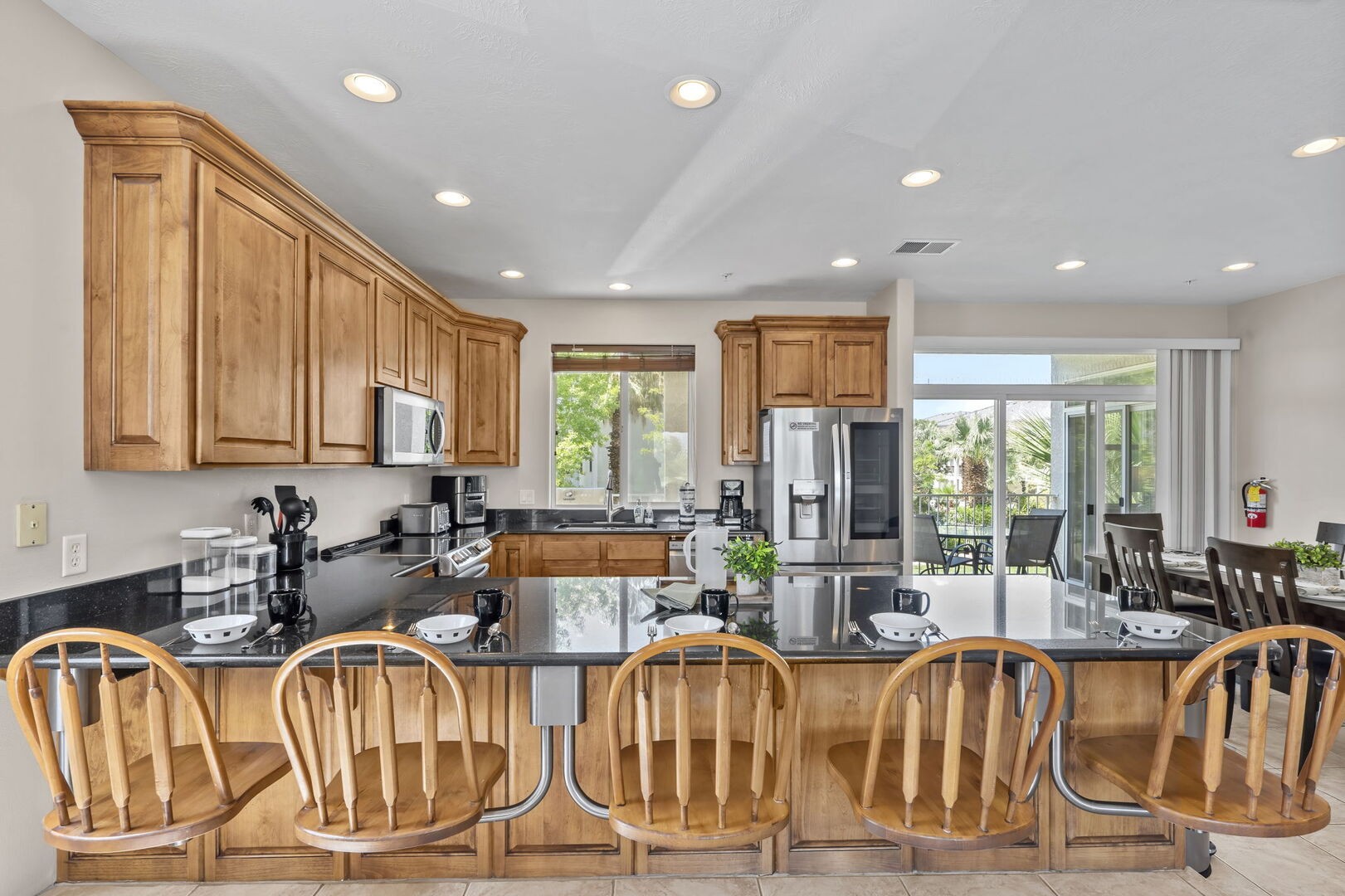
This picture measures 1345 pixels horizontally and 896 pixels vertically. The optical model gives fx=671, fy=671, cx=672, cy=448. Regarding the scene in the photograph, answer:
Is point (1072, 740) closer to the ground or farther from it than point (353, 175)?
closer to the ground

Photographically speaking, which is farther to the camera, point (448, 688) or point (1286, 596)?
Result: point (1286, 596)

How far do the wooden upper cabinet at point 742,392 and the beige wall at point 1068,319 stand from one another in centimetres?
141

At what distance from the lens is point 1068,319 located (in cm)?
519

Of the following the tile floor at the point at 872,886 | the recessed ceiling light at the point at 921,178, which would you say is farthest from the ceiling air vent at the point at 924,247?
the tile floor at the point at 872,886

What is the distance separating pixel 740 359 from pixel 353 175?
2726 mm

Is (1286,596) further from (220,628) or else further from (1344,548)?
(220,628)

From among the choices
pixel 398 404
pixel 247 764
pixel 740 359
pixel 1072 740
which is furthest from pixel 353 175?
pixel 1072 740

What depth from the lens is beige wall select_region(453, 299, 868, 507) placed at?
5.10 metres

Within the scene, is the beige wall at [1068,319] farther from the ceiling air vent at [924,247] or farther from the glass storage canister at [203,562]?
the glass storage canister at [203,562]

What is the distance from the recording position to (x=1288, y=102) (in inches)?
88.7

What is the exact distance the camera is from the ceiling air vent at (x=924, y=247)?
3.69 meters

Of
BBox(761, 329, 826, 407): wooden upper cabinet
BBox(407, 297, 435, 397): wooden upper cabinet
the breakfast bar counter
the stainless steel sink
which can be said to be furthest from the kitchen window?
the breakfast bar counter

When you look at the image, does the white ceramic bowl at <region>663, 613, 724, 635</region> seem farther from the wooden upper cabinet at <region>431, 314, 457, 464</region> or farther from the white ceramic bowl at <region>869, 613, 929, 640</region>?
the wooden upper cabinet at <region>431, 314, 457, 464</region>

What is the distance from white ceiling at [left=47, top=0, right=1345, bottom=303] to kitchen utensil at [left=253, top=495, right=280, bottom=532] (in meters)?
1.37
